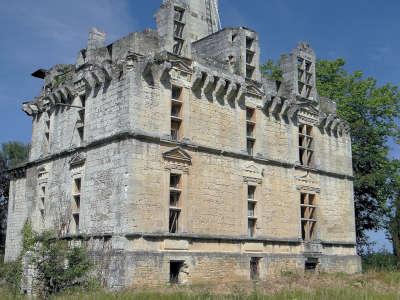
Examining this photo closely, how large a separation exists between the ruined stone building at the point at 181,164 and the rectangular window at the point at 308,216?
0.05 m

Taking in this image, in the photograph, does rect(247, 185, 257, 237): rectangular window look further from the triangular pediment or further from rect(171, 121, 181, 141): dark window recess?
rect(171, 121, 181, 141): dark window recess

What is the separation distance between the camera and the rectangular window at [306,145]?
24.0 metres

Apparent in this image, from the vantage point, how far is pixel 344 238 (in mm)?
25062

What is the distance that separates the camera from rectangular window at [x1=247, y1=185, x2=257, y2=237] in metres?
20.7

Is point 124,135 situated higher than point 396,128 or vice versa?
point 396,128

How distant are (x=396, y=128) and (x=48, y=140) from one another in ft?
65.6

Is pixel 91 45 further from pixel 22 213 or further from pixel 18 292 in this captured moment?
pixel 18 292

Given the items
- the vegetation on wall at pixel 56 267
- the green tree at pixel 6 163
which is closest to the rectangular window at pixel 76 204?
the vegetation on wall at pixel 56 267

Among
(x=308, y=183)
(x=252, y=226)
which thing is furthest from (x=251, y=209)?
(x=308, y=183)

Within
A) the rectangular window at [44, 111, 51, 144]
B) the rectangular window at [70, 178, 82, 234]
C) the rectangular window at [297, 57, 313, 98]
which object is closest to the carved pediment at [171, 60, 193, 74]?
the rectangular window at [70, 178, 82, 234]

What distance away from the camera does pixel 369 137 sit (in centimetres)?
3066

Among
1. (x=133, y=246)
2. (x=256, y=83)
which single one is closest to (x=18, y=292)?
(x=133, y=246)

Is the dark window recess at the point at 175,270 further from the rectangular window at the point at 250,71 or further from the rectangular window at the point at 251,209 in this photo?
the rectangular window at the point at 250,71

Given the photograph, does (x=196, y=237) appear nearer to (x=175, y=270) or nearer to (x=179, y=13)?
(x=175, y=270)
